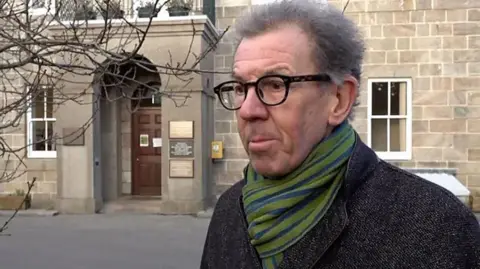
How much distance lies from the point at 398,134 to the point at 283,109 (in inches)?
427

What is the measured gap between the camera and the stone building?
10.8 m

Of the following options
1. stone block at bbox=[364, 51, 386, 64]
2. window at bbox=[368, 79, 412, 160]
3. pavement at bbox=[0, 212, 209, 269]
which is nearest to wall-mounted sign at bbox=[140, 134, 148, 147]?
pavement at bbox=[0, 212, 209, 269]

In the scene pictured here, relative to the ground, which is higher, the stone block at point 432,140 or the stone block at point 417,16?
the stone block at point 417,16

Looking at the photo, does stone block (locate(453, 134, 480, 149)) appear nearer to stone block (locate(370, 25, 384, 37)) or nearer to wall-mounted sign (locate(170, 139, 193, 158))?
stone block (locate(370, 25, 384, 37))

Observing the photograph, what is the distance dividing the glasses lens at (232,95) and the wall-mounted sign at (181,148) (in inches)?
362

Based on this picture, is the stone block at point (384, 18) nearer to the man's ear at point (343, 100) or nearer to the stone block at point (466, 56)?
the stone block at point (466, 56)

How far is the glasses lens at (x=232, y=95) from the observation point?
1400mm

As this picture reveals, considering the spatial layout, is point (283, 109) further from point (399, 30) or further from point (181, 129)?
point (399, 30)

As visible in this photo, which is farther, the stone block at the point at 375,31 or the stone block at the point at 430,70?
the stone block at the point at 375,31

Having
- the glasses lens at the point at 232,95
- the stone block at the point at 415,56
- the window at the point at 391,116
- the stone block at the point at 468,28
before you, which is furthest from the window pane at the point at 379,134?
the glasses lens at the point at 232,95

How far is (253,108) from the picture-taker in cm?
133

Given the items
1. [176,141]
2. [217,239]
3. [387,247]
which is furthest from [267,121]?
[176,141]

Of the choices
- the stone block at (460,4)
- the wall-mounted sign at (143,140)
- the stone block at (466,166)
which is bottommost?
the stone block at (466,166)

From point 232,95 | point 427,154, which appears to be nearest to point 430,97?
point 427,154
